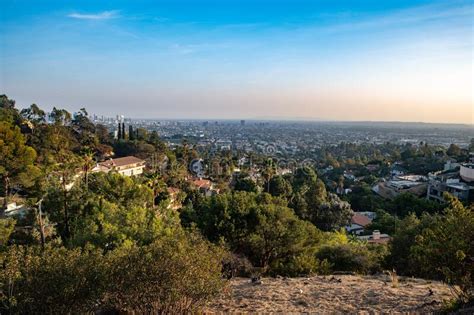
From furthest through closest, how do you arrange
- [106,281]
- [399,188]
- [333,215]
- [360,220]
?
[399,188] < [360,220] < [333,215] < [106,281]

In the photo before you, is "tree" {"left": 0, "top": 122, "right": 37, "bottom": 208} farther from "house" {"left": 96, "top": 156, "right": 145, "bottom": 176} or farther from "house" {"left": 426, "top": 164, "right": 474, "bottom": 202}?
"house" {"left": 426, "top": 164, "right": 474, "bottom": 202}

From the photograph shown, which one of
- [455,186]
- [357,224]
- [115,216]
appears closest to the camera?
[115,216]

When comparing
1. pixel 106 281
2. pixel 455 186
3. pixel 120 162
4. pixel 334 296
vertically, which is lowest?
pixel 455 186

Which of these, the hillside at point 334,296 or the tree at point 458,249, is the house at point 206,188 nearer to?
the hillside at point 334,296

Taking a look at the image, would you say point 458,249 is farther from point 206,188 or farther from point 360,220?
point 206,188

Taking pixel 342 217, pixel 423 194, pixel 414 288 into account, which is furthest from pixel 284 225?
pixel 423 194

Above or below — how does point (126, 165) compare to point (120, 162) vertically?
below

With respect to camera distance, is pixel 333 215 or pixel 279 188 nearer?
pixel 333 215

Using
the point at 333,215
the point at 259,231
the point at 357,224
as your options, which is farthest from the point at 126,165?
the point at 259,231
